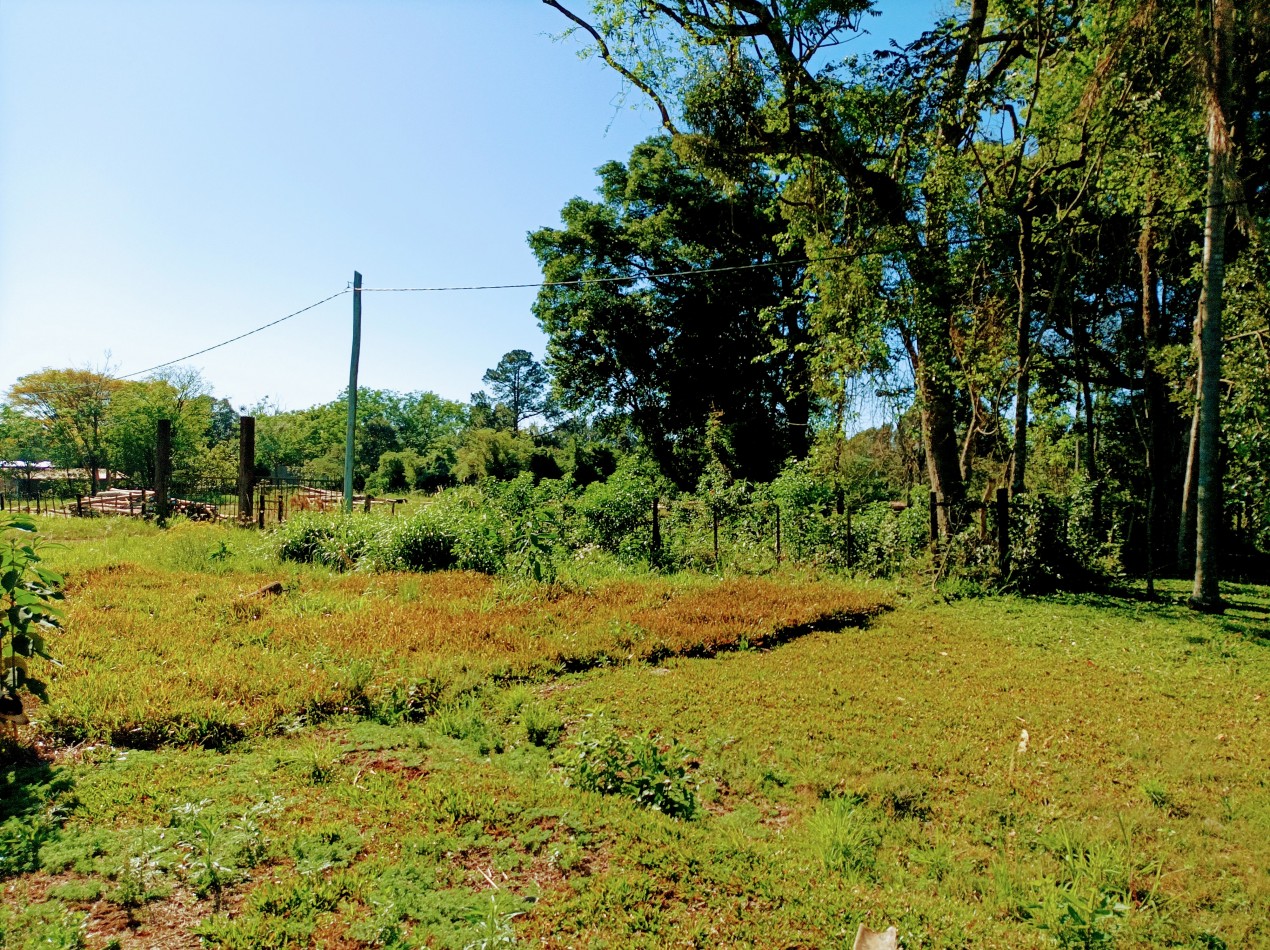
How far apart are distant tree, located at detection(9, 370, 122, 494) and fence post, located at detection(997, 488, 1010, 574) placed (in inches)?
1643

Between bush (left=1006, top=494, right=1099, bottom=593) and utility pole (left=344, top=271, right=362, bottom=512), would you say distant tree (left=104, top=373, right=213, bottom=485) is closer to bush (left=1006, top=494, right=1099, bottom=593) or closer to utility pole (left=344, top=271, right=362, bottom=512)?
utility pole (left=344, top=271, right=362, bottom=512)

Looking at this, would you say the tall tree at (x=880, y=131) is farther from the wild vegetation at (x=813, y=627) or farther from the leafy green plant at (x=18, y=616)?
the leafy green plant at (x=18, y=616)

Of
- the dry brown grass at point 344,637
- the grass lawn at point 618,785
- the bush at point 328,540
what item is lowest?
the grass lawn at point 618,785

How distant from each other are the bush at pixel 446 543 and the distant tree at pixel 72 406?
3345cm

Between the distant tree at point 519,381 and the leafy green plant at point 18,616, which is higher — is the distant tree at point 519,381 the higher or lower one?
the higher one

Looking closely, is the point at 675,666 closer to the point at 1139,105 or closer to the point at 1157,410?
the point at 1139,105

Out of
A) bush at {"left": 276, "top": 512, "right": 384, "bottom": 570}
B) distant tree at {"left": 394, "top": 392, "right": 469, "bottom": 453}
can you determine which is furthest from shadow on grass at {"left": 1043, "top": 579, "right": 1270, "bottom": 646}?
distant tree at {"left": 394, "top": 392, "right": 469, "bottom": 453}

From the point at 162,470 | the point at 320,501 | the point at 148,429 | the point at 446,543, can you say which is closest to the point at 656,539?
the point at 446,543

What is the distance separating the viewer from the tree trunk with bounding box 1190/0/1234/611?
31.3ft

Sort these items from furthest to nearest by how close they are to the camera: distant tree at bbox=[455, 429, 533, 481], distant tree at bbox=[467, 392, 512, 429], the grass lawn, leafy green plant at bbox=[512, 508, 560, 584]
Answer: distant tree at bbox=[467, 392, 512, 429] < distant tree at bbox=[455, 429, 533, 481] < leafy green plant at bbox=[512, 508, 560, 584] < the grass lawn

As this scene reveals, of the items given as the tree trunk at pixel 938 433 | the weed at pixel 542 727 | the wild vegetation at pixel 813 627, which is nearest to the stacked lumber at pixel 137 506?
the wild vegetation at pixel 813 627

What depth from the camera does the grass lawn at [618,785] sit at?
9.52 feet

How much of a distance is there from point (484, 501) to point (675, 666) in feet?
23.4

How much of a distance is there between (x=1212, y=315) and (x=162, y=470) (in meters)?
23.4
